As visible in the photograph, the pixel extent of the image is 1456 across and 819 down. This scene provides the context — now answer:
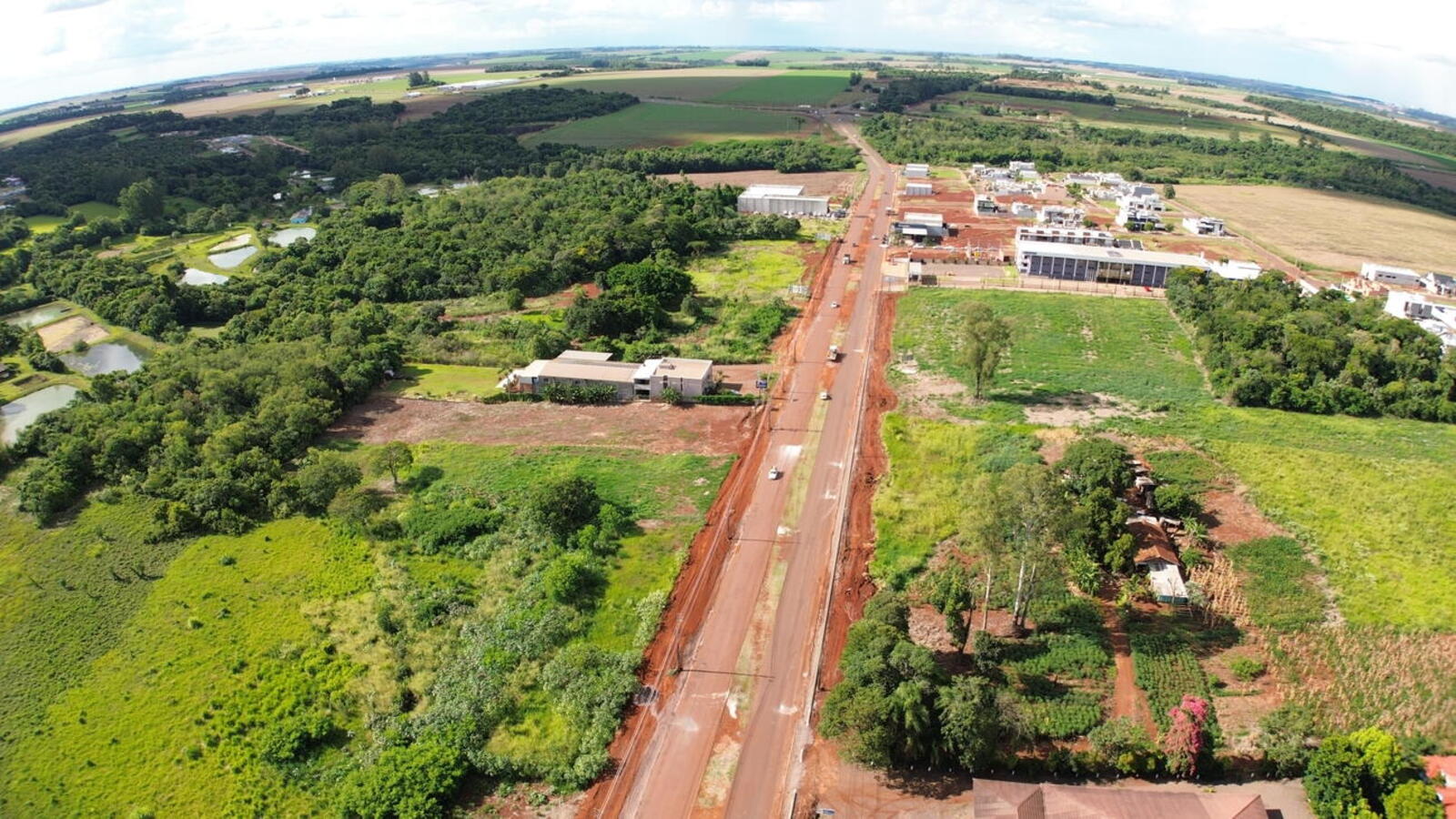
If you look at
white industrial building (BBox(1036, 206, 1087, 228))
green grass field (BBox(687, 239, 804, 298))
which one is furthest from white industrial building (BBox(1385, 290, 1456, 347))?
green grass field (BBox(687, 239, 804, 298))

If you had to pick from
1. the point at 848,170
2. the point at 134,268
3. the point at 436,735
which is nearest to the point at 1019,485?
the point at 436,735

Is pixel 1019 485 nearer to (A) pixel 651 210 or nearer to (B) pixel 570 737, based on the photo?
(B) pixel 570 737

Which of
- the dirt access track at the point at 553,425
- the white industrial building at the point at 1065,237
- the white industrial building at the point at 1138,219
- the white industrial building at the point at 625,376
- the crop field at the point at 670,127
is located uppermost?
the crop field at the point at 670,127

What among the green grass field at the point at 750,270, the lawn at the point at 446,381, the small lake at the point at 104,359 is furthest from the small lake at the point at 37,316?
the green grass field at the point at 750,270

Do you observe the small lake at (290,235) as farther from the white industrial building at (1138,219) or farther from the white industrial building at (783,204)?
the white industrial building at (1138,219)

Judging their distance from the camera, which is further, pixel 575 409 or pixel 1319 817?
pixel 575 409
